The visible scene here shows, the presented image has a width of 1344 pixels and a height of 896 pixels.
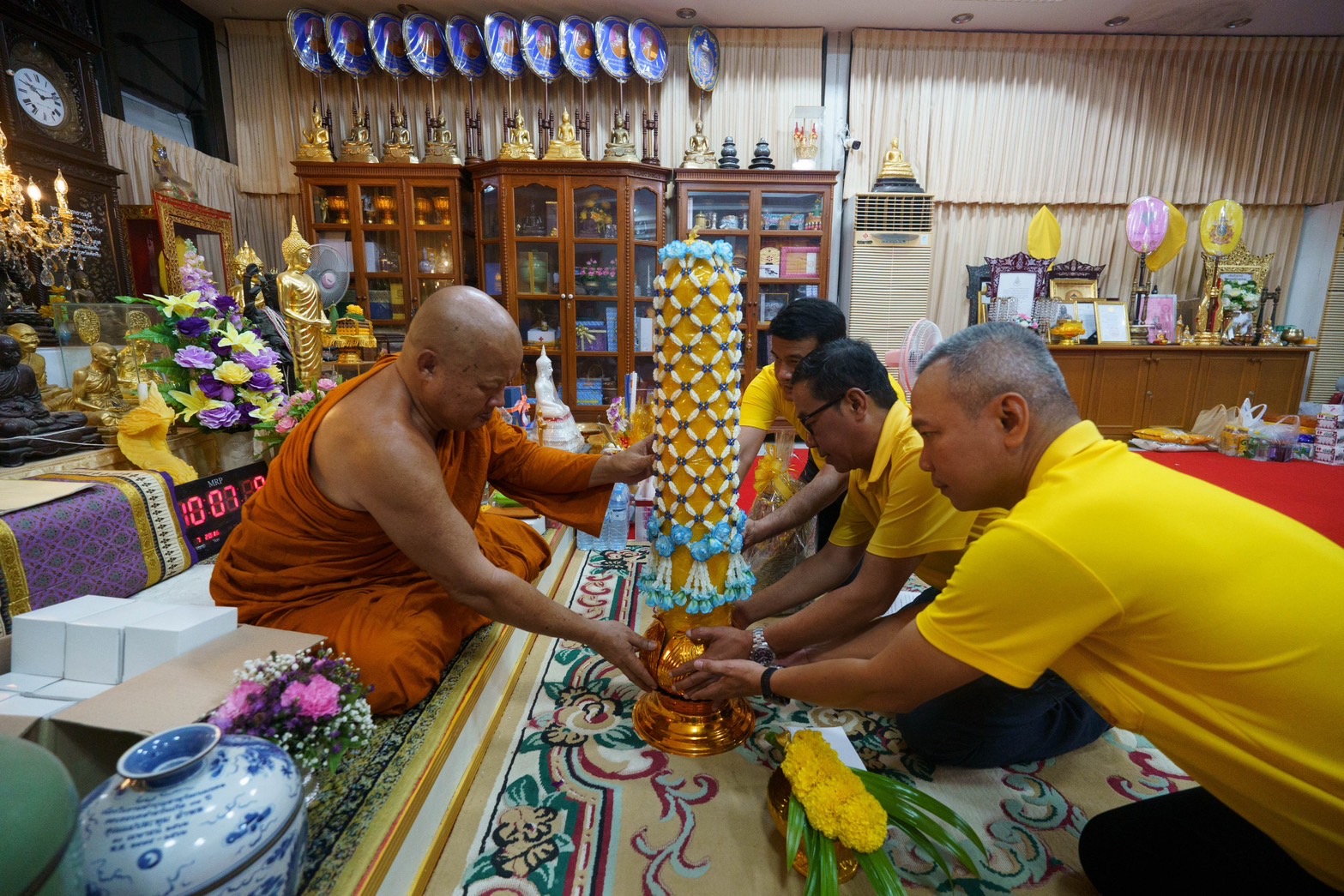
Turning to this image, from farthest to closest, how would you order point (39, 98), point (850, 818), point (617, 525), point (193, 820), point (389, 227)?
point (389, 227)
point (39, 98)
point (617, 525)
point (850, 818)
point (193, 820)

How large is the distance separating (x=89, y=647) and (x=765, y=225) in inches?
222

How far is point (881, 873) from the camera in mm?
1165

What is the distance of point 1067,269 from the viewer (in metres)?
6.20

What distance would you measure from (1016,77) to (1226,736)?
7.00 m

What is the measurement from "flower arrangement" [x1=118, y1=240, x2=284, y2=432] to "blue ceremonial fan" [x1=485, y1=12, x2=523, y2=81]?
3765mm

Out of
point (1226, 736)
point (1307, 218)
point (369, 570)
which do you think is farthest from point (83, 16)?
point (1307, 218)

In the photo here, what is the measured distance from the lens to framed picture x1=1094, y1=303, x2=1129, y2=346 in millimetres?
6000

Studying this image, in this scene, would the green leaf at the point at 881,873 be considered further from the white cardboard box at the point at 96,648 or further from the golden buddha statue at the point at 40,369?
the golden buddha statue at the point at 40,369

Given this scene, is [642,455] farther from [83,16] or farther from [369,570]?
[83,16]

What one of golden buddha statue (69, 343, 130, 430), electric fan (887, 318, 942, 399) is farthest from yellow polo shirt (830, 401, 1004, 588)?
golden buddha statue (69, 343, 130, 430)

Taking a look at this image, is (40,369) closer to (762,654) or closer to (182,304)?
(182,304)

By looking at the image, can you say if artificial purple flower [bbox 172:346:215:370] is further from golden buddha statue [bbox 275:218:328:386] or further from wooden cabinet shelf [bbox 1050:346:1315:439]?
wooden cabinet shelf [bbox 1050:346:1315:439]

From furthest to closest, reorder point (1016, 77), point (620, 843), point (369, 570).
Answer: point (1016, 77) → point (369, 570) → point (620, 843)

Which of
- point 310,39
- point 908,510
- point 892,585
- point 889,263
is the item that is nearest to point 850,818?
point 892,585
